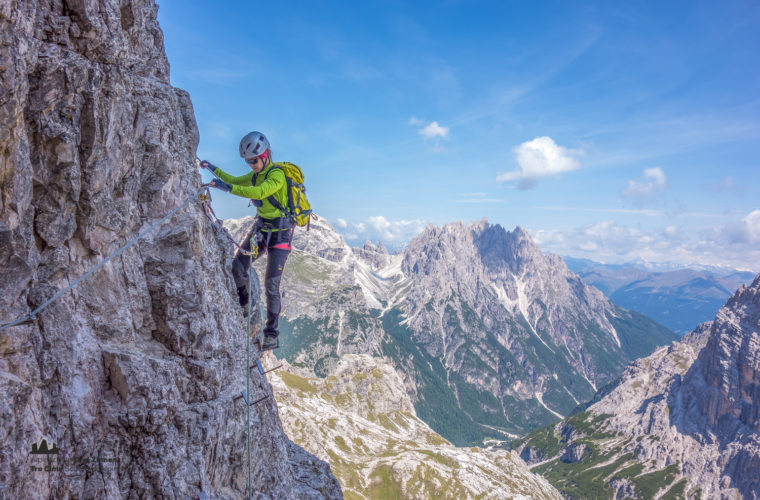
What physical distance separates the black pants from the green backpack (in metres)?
0.77

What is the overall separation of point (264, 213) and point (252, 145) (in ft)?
Result: 9.48

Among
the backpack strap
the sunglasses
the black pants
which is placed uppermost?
the sunglasses

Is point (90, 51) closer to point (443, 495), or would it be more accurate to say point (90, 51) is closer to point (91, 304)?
point (91, 304)

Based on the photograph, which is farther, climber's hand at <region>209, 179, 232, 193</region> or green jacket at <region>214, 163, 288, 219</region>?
green jacket at <region>214, 163, 288, 219</region>

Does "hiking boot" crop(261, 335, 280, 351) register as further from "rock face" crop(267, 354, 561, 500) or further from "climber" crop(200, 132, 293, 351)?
"rock face" crop(267, 354, 561, 500)

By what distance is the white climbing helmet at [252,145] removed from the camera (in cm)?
1568

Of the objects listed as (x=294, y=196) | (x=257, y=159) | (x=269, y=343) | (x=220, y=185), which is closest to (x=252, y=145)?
(x=257, y=159)

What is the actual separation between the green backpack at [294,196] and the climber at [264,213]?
5.5 inches

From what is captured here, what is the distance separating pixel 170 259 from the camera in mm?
14414

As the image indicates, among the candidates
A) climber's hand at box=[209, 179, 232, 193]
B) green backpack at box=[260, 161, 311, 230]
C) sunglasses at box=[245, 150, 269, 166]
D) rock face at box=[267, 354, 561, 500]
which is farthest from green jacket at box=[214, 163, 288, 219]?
Answer: rock face at box=[267, 354, 561, 500]

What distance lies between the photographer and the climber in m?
15.4

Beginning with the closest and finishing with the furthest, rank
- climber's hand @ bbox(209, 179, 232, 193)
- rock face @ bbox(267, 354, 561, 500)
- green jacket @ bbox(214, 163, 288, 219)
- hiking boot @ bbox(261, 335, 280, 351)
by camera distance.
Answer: climber's hand @ bbox(209, 179, 232, 193) → green jacket @ bbox(214, 163, 288, 219) → hiking boot @ bbox(261, 335, 280, 351) → rock face @ bbox(267, 354, 561, 500)

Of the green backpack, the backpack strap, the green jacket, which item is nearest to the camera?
the green jacket

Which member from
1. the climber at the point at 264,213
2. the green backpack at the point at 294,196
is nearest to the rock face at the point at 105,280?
the climber at the point at 264,213
